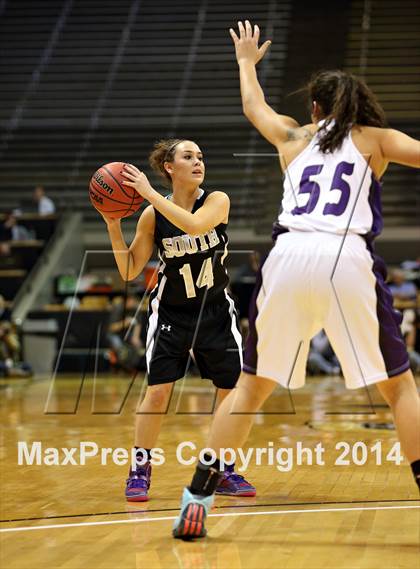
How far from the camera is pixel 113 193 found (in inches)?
165

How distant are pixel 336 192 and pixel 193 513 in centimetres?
121

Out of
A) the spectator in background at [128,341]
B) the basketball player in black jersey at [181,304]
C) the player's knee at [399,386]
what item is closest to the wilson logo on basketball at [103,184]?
the basketball player in black jersey at [181,304]

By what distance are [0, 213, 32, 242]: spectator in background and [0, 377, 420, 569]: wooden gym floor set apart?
27.7ft

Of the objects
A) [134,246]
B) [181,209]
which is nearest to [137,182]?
[181,209]

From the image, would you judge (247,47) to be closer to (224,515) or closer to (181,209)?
(181,209)

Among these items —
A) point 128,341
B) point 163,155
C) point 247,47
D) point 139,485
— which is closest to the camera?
point 247,47

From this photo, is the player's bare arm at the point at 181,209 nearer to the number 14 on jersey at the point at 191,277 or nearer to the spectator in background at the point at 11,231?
the number 14 on jersey at the point at 191,277

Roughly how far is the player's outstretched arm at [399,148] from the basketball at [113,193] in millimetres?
1256

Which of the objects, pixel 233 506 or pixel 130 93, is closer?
pixel 233 506

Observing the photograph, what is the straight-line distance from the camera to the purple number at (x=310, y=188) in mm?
3326

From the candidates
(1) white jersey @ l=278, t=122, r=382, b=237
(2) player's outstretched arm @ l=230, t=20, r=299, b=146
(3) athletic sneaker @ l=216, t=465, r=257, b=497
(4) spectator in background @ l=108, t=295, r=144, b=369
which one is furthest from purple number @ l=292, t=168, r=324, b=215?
(4) spectator in background @ l=108, t=295, r=144, b=369

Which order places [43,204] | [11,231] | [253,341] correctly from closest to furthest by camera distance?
[253,341] → [11,231] → [43,204]

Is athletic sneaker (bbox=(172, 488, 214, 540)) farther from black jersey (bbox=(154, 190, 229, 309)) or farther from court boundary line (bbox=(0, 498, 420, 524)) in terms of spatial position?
black jersey (bbox=(154, 190, 229, 309))

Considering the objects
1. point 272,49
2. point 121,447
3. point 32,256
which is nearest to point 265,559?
point 121,447
